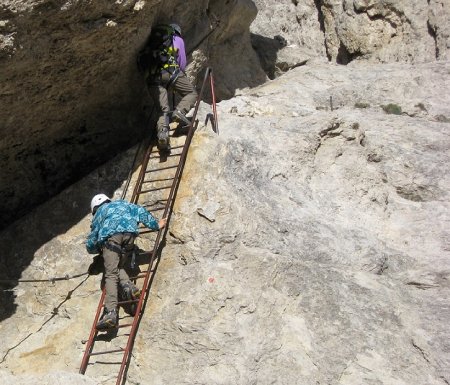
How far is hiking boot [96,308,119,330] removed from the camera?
8258 millimetres

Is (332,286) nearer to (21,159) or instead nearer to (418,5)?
(21,159)

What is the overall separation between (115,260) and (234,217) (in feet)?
5.82

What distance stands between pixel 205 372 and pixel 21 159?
473cm

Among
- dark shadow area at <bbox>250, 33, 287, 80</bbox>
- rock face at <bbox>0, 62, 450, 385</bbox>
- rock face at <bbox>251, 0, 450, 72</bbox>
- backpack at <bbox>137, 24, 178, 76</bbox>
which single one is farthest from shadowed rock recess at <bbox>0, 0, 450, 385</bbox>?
dark shadow area at <bbox>250, 33, 287, 80</bbox>

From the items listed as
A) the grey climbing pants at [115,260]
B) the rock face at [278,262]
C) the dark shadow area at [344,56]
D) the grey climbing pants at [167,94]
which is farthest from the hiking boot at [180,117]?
the dark shadow area at [344,56]

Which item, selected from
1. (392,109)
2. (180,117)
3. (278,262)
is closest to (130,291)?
(278,262)

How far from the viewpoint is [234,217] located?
30.0ft

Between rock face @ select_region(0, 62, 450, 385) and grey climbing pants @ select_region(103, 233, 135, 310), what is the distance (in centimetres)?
50

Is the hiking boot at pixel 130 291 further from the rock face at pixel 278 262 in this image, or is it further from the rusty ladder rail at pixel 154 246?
the rock face at pixel 278 262

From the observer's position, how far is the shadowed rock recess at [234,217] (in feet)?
26.2

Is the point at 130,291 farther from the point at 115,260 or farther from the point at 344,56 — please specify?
the point at 344,56

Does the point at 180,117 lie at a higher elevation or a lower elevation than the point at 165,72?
lower

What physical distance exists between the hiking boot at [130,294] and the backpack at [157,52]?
12.4 feet

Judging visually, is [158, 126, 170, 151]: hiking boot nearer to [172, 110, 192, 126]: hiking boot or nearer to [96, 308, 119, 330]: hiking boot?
[172, 110, 192, 126]: hiking boot
